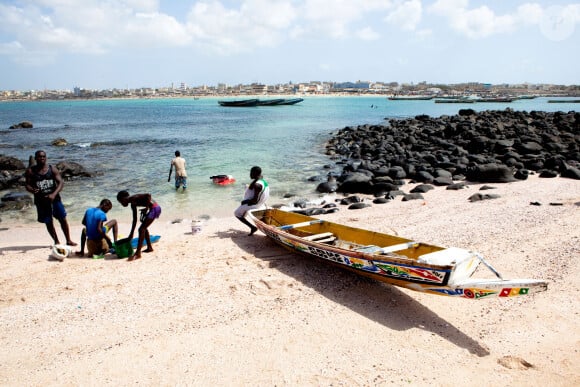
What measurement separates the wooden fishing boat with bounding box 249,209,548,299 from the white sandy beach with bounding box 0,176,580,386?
0.45m

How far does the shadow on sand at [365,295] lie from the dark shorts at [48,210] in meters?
3.68

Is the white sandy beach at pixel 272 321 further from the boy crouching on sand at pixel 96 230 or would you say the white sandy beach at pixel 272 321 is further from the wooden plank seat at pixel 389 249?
the wooden plank seat at pixel 389 249

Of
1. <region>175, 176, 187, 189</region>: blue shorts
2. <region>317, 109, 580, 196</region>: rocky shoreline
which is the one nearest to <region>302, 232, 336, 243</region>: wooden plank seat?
<region>317, 109, 580, 196</region>: rocky shoreline

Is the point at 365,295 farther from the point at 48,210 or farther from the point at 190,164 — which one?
the point at 190,164

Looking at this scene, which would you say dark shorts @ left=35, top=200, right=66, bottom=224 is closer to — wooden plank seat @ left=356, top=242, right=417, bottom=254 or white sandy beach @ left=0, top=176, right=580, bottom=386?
white sandy beach @ left=0, top=176, right=580, bottom=386

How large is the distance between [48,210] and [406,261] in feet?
21.4

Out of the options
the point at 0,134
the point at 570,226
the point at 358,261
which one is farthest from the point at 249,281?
the point at 0,134

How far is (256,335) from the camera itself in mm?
5070

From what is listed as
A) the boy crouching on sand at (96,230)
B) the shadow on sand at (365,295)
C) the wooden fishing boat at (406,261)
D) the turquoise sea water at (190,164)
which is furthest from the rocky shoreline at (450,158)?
the boy crouching on sand at (96,230)

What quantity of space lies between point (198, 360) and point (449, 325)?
3.17 meters

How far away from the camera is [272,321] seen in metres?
5.37

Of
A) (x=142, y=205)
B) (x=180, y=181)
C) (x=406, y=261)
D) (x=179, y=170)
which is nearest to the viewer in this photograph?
(x=406, y=261)

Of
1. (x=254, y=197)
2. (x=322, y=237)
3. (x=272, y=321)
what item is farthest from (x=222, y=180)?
(x=272, y=321)

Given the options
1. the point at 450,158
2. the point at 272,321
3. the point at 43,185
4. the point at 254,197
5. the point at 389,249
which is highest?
the point at 43,185
